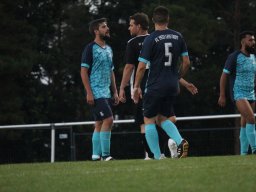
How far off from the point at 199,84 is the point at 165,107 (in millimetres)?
23889

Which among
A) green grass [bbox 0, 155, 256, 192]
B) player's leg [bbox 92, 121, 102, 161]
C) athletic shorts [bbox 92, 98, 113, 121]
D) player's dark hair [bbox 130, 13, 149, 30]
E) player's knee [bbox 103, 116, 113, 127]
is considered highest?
player's dark hair [bbox 130, 13, 149, 30]

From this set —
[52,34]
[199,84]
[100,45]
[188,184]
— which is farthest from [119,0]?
[188,184]

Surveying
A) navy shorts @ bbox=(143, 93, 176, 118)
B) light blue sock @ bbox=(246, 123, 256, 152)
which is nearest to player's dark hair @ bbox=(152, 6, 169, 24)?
navy shorts @ bbox=(143, 93, 176, 118)

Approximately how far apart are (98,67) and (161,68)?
6.97 ft

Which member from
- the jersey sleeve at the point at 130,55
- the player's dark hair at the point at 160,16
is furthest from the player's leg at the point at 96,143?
the player's dark hair at the point at 160,16

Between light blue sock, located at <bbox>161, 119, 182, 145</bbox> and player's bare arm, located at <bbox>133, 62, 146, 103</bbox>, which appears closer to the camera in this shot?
player's bare arm, located at <bbox>133, 62, 146, 103</bbox>

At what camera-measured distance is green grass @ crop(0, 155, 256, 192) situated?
7.32 metres

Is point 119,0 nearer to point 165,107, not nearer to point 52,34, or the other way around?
point 52,34

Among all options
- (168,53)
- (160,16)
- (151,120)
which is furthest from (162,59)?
(151,120)

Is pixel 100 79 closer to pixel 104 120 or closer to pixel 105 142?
pixel 104 120

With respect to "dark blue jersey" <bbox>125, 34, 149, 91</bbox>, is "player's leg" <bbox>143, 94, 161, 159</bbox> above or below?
below

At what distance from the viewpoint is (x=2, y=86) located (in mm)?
35375

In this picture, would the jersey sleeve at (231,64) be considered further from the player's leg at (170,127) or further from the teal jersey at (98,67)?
the player's leg at (170,127)

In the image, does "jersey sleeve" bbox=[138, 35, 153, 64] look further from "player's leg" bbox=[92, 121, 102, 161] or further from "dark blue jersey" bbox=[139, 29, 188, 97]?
"player's leg" bbox=[92, 121, 102, 161]
